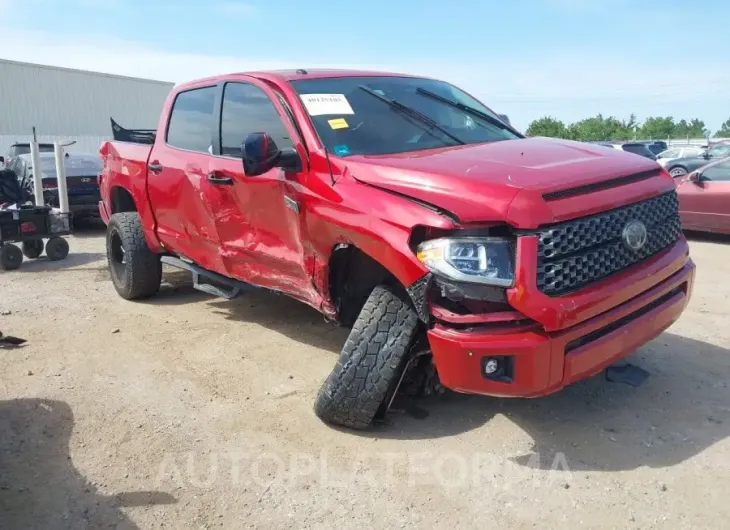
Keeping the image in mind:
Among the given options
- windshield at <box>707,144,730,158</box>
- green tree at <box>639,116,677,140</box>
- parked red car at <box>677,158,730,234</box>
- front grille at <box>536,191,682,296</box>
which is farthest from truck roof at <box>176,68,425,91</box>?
green tree at <box>639,116,677,140</box>

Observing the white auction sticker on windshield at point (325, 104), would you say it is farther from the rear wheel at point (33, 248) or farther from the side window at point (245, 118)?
the rear wheel at point (33, 248)

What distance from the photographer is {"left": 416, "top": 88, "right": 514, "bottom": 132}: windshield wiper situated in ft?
14.6

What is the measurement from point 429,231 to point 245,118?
201cm

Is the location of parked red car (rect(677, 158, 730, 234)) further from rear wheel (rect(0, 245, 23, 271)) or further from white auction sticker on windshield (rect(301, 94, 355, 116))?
rear wheel (rect(0, 245, 23, 271))

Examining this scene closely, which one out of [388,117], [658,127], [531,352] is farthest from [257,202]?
[658,127]

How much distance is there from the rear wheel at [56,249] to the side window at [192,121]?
14.0 feet

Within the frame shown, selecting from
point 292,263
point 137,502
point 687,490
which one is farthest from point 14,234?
point 687,490

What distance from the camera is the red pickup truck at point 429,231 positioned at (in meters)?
2.82

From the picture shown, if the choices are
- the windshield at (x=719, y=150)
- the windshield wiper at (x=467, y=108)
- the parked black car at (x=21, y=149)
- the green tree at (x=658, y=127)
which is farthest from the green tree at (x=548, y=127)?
the windshield wiper at (x=467, y=108)

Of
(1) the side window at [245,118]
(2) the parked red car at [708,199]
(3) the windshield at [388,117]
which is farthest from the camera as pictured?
(2) the parked red car at [708,199]

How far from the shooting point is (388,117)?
13.1 ft

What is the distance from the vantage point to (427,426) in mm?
3508

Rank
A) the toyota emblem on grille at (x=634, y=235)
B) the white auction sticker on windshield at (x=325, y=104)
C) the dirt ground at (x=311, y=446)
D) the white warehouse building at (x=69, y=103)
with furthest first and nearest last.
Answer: the white warehouse building at (x=69, y=103) → the white auction sticker on windshield at (x=325, y=104) → the toyota emblem on grille at (x=634, y=235) → the dirt ground at (x=311, y=446)

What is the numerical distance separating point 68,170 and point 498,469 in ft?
33.7
